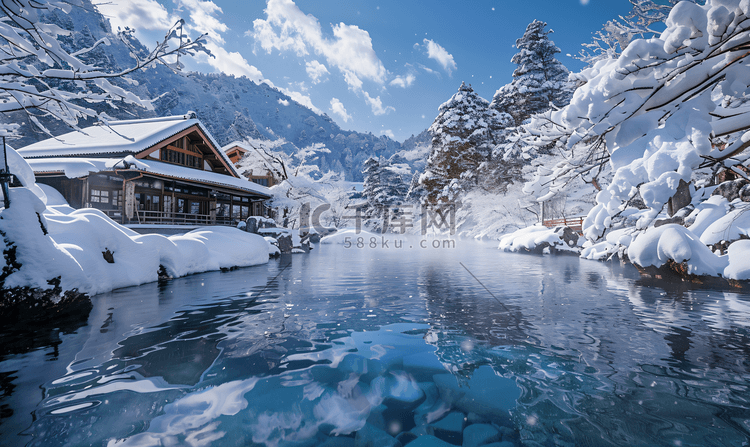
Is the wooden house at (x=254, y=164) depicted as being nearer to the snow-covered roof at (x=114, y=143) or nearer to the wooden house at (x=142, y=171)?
the wooden house at (x=142, y=171)

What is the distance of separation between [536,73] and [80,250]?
36.9 m

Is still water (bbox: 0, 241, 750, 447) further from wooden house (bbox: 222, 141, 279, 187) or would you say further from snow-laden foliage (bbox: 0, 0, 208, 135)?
wooden house (bbox: 222, 141, 279, 187)

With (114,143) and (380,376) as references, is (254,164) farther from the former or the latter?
(380,376)

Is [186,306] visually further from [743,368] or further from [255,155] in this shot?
[255,155]

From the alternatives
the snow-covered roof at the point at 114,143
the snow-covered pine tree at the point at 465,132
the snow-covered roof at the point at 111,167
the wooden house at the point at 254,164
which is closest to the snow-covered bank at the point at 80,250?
the snow-covered roof at the point at 111,167

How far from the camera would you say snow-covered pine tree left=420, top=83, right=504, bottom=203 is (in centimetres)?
3266

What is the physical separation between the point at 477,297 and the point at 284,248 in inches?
543

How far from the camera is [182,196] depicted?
19312 mm

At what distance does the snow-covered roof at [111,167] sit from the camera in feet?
40.4

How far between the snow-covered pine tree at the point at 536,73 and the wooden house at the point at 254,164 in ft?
83.5

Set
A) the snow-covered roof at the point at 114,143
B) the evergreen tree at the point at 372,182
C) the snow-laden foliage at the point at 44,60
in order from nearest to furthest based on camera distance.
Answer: the snow-laden foliage at the point at 44,60
the snow-covered roof at the point at 114,143
the evergreen tree at the point at 372,182

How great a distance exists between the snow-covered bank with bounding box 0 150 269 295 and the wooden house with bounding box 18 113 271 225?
787 centimetres

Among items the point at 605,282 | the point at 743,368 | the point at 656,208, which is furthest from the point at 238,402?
the point at 605,282

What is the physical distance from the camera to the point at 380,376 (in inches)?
102
